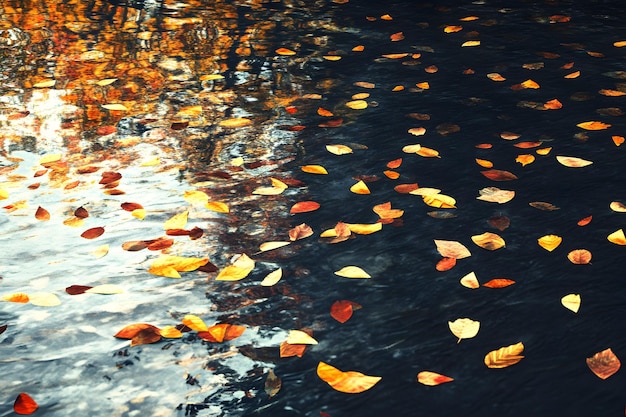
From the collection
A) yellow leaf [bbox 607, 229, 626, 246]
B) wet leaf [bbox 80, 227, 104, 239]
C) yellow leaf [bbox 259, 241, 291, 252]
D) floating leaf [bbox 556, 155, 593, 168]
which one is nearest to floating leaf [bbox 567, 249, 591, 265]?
yellow leaf [bbox 607, 229, 626, 246]

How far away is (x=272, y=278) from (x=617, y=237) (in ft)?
5.02

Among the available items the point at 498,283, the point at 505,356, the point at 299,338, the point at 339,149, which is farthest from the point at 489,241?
the point at 339,149

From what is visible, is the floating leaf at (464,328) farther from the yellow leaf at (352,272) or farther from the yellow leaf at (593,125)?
the yellow leaf at (593,125)

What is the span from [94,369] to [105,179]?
59.2 inches

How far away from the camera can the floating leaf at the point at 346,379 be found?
231 centimetres

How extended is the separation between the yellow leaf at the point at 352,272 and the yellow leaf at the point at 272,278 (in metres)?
0.24

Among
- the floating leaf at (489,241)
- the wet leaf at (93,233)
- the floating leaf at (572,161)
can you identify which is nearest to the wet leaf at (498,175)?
the floating leaf at (572,161)

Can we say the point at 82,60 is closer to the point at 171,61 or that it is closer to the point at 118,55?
the point at 118,55

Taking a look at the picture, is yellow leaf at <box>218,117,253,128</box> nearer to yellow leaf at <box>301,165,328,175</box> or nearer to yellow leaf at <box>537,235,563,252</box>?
yellow leaf at <box>301,165,328,175</box>

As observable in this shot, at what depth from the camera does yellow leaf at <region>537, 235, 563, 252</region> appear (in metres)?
3.01

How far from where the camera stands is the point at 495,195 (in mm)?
3416

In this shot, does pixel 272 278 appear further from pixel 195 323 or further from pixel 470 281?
pixel 470 281

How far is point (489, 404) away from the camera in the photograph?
2.23 metres

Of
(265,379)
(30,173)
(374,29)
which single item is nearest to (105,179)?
(30,173)
